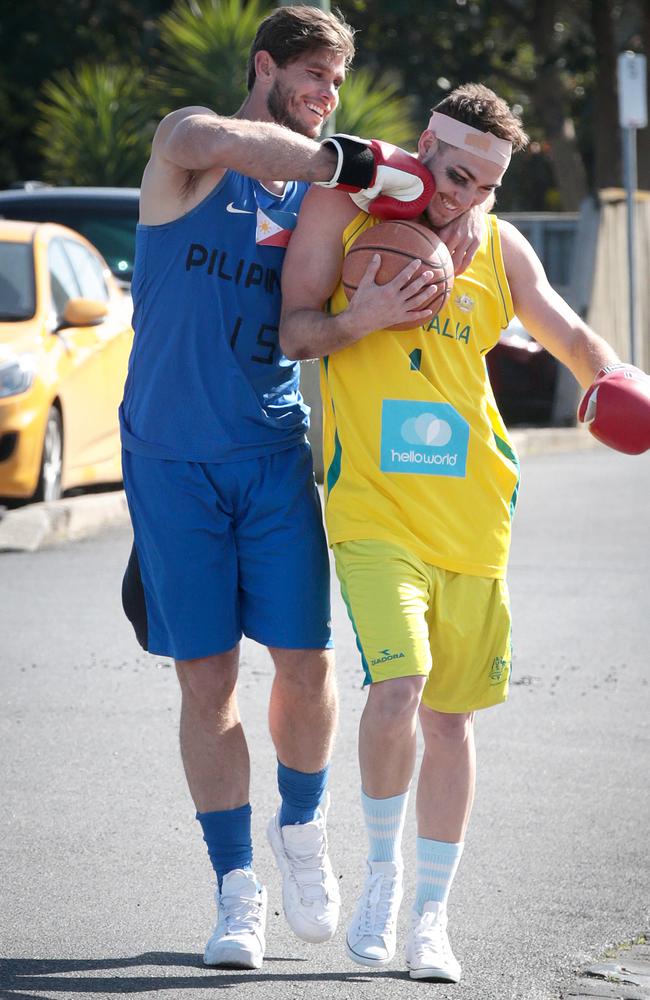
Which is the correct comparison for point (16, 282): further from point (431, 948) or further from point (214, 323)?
point (431, 948)

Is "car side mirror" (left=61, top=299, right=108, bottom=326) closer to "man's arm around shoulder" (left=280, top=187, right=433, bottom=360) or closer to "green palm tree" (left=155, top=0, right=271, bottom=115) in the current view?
"man's arm around shoulder" (left=280, top=187, right=433, bottom=360)

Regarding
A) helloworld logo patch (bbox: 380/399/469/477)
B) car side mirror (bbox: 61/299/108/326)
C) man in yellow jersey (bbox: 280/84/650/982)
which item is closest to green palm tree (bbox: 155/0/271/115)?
car side mirror (bbox: 61/299/108/326)

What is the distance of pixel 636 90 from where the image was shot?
53.4ft

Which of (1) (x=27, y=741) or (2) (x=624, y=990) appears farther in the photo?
(1) (x=27, y=741)

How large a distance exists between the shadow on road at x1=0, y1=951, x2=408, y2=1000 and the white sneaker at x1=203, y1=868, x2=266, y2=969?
3 centimetres

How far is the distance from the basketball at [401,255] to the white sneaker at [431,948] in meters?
1.34

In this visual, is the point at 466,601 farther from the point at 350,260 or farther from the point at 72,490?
the point at 72,490

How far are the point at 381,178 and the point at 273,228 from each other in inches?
13.3

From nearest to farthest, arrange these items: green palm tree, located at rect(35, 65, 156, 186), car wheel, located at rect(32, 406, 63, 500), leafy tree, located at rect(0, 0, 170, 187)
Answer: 1. car wheel, located at rect(32, 406, 63, 500)
2. green palm tree, located at rect(35, 65, 156, 186)
3. leafy tree, located at rect(0, 0, 170, 187)

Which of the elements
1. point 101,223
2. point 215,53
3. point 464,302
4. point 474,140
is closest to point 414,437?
point 464,302

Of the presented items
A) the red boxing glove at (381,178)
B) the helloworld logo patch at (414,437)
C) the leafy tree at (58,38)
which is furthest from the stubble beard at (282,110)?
the leafy tree at (58,38)

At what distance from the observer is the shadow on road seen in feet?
12.2

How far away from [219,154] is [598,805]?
253 cm

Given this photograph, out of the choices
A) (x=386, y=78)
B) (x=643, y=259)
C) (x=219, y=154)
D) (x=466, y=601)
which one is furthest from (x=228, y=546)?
(x=386, y=78)
